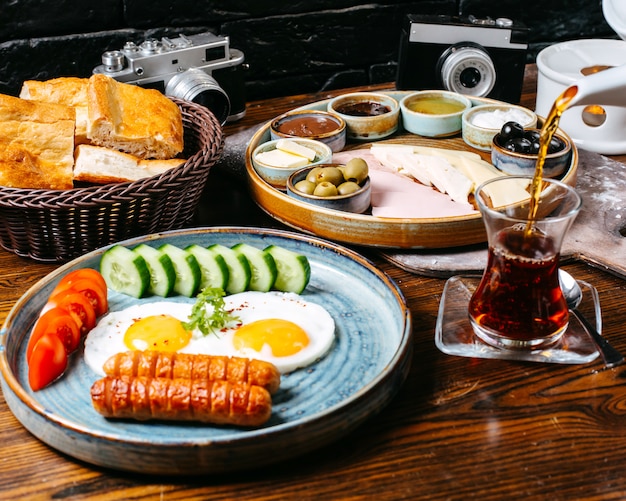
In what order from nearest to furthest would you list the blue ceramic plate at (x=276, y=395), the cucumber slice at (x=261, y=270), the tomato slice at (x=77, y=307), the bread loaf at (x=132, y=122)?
the blue ceramic plate at (x=276, y=395) → the tomato slice at (x=77, y=307) → the cucumber slice at (x=261, y=270) → the bread loaf at (x=132, y=122)

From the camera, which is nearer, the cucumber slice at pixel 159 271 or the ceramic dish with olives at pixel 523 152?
the cucumber slice at pixel 159 271

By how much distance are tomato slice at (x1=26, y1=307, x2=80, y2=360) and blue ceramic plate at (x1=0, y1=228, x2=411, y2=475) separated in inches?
1.4

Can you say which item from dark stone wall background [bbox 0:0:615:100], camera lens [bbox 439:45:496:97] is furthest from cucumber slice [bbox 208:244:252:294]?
dark stone wall background [bbox 0:0:615:100]

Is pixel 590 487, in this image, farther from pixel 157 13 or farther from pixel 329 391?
pixel 157 13

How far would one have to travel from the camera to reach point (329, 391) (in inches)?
63.0

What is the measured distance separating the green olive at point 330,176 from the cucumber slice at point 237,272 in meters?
0.47

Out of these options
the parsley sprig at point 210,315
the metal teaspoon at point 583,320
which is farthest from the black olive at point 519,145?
the parsley sprig at point 210,315

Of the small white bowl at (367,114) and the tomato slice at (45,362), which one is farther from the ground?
the small white bowl at (367,114)

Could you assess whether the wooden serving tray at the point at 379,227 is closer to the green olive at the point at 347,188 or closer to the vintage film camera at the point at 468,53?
the green olive at the point at 347,188

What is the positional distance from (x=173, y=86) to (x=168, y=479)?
1758 millimetres

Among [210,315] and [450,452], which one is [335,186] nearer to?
[210,315]

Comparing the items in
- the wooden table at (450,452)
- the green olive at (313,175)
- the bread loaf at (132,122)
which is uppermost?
the bread loaf at (132,122)

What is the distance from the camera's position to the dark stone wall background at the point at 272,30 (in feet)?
10.4

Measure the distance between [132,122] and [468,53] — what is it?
1421 mm
